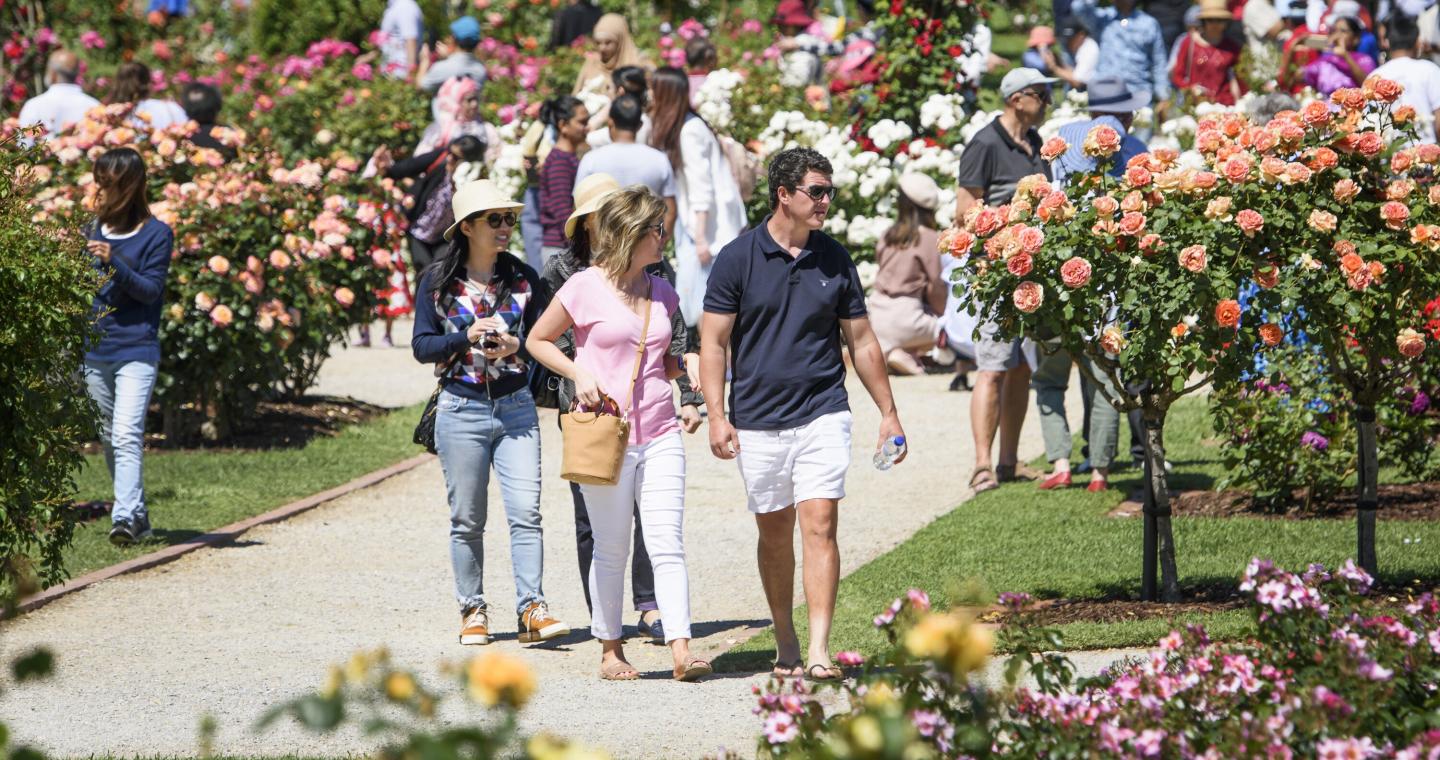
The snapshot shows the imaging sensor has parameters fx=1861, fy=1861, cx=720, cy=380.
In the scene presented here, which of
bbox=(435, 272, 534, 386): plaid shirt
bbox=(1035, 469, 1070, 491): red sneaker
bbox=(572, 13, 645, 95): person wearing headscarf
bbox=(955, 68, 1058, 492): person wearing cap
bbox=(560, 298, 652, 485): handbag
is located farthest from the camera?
bbox=(572, 13, 645, 95): person wearing headscarf

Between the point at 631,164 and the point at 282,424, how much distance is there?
11.0ft

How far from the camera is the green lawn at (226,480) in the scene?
8.47m

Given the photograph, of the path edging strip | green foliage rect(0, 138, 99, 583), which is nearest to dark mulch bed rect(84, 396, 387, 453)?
the path edging strip

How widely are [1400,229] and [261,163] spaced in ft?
23.3

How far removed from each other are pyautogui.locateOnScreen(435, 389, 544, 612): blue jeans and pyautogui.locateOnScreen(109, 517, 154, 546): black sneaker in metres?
2.22

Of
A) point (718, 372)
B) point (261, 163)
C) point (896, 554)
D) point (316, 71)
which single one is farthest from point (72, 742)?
point (316, 71)

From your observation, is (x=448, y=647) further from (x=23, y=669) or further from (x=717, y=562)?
(x=23, y=669)

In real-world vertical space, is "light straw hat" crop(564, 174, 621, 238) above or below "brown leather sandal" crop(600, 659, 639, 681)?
above

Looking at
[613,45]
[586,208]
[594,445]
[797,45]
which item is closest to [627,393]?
[594,445]

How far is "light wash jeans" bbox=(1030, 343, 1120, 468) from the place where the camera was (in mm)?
8852

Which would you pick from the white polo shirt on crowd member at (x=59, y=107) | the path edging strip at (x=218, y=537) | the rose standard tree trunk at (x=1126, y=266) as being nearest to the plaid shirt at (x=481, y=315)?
the rose standard tree trunk at (x=1126, y=266)

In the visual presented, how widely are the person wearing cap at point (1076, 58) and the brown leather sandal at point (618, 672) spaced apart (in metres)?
11.6

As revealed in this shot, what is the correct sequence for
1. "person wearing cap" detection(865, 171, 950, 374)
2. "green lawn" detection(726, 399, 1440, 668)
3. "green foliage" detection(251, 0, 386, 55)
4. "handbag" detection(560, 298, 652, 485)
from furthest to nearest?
"green foliage" detection(251, 0, 386, 55) → "person wearing cap" detection(865, 171, 950, 374) → "green lawn" detection(726, 399, 1440, 668) → "handbag" detection(560, 298, 652, 485)

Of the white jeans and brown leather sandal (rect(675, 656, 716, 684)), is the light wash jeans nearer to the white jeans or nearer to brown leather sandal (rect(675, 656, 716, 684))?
the white jeans
